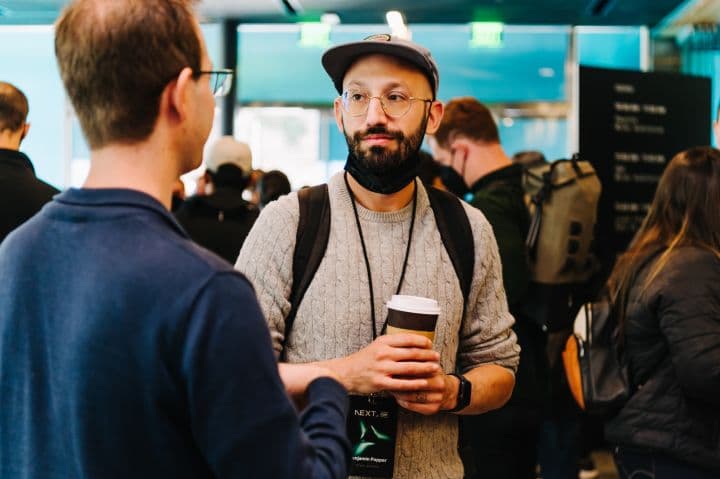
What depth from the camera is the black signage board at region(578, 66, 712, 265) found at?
4.14 metres

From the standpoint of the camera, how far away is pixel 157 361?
913 millimetres

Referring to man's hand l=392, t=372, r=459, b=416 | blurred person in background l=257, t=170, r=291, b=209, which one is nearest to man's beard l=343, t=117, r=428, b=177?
man's hand l=392, t=372, r=459, b=416

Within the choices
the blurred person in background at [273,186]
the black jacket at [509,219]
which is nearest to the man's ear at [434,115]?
the black jacket at [509,219]

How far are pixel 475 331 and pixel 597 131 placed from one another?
272cm

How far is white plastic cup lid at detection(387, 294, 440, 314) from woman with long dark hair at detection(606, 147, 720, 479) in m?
1.21

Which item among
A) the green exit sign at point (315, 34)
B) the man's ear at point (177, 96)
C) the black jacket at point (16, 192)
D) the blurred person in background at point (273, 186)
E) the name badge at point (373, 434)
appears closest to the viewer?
the man's ear at point (177, 96)

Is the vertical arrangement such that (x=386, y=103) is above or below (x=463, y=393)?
above

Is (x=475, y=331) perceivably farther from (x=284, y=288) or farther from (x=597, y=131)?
(x=597, y=131)

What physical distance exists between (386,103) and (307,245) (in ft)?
1.17

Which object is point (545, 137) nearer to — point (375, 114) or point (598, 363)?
point (598, 363)

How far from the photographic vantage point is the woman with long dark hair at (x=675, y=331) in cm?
231

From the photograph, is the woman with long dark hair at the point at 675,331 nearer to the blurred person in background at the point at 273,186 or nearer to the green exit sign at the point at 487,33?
the blurred person in background at the point at 273,186

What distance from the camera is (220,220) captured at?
3.41 metres

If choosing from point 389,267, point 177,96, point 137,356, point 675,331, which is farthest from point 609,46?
point 137,356
